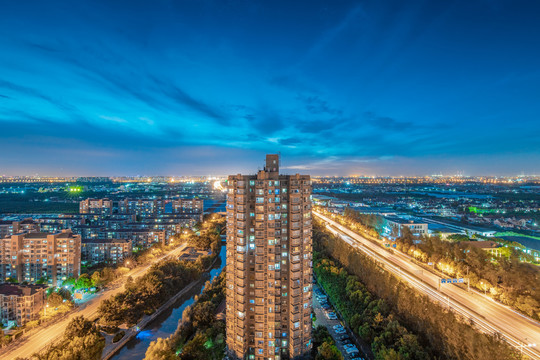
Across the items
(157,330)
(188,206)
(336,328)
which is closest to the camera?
(336,328)

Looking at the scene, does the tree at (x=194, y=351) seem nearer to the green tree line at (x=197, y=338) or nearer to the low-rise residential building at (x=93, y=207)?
the green tree line at (x=197, y=338)

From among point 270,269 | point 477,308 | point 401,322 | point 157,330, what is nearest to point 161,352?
point 270,269

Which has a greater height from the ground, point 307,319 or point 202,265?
point 307,319

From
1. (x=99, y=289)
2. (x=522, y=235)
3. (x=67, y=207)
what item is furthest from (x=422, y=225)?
(x=67, y=207)

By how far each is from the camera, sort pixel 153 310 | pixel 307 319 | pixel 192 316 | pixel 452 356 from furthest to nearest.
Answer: pixel 153 310
pixel 192 316
pixel 307 319
pixel 452 356

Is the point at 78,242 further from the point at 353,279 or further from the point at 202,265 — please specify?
the point at 353,279

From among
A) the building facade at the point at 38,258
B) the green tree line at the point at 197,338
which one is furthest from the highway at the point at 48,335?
the green tree line at the point at 197,338

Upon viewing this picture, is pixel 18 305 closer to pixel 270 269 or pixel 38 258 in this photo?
pixel 38 258

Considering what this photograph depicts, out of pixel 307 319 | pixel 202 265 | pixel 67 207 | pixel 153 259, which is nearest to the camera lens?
pixel 307 319
